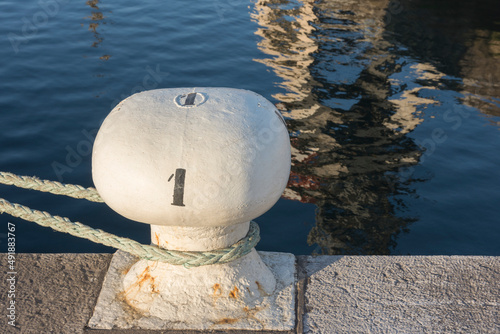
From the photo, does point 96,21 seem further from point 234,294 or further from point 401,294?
point 401,294

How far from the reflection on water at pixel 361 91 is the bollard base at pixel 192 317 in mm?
2344

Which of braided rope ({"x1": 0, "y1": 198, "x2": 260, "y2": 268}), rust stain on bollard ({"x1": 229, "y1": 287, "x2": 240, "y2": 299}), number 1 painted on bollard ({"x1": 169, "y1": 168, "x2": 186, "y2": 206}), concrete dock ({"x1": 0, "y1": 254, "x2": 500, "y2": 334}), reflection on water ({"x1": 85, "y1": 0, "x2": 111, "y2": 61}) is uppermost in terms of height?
number 1 painted on bollard ({"x1": 169, "y1": 168, "x2": 186, "y2": 206})

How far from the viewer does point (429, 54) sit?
31.9ft

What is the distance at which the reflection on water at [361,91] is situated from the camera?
5.70 m

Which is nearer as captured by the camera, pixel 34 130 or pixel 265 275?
pixel 265 275

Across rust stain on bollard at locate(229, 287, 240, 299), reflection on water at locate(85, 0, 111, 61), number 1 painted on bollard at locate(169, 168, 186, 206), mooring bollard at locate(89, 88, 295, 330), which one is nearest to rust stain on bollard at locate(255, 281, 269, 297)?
mooring bollard at locate(89, 88, 295, 330)

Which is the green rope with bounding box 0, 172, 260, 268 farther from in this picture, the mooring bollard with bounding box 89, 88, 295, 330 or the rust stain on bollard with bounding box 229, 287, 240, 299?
the rust stain on bollard with bounding box 229, 287, 240, 299

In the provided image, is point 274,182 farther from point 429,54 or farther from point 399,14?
point 399,14

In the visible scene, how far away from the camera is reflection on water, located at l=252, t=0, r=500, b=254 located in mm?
5695

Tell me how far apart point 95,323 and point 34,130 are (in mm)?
4922

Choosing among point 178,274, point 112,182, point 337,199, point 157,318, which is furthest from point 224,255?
point 337,199

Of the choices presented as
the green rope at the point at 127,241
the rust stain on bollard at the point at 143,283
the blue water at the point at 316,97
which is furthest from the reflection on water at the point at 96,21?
the rust stain on bollard at the point at 143,283

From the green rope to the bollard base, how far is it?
0.22 metres

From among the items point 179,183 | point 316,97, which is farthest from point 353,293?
point 316,97
